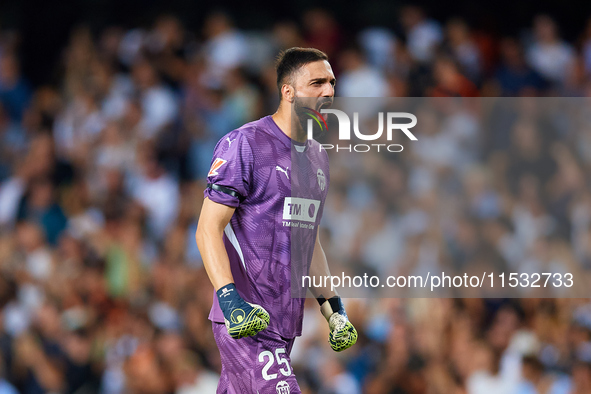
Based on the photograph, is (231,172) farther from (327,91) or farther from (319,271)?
(319,271)

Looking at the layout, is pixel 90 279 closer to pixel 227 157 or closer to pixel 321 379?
pixel 321 379

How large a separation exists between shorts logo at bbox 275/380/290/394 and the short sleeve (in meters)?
0.89

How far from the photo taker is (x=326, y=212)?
5.45m

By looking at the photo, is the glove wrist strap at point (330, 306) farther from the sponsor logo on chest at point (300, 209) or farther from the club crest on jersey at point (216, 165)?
the club crest on jersey at point (216, 165)

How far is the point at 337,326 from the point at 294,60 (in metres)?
1.43

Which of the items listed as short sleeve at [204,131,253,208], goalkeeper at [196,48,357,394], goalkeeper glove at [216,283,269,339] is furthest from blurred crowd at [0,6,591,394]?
goalkeeper glove at [216,283,269,339]

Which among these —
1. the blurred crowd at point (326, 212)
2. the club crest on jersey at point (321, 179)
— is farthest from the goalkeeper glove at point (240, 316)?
the blurred crowd at point (326, 212)

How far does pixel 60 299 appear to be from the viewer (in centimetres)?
826

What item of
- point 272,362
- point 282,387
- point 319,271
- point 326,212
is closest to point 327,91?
point 319,271

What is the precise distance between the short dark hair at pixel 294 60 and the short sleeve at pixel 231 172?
45cm

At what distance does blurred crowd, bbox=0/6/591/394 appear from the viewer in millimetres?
6371

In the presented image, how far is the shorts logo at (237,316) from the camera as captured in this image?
3.15 metres

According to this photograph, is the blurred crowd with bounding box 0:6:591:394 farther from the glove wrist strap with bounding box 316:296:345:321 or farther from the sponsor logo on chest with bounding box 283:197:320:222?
the sponsor logo on chest with bounding box 283:197:320:222

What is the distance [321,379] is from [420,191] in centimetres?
219
